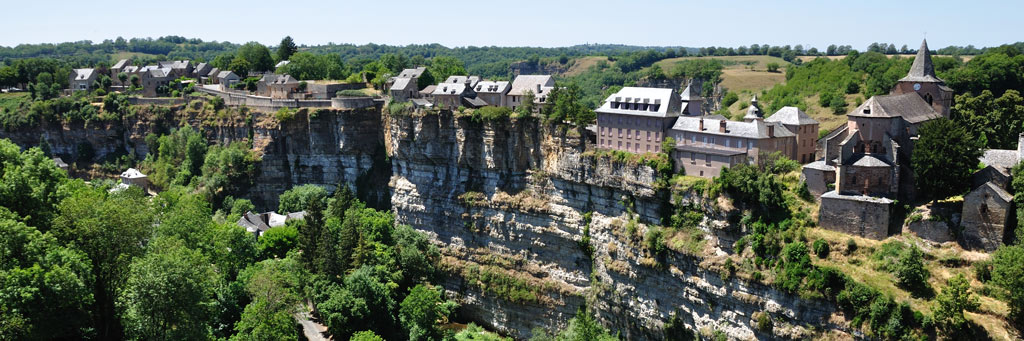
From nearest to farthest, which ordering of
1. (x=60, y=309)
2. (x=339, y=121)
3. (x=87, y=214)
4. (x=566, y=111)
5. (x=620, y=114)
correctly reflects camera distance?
(x=60, y=309)
(x=87, y=214)
(x=620, y=114)
(x=566, y=111)
(x=339, y=121)

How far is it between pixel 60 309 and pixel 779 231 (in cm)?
3866

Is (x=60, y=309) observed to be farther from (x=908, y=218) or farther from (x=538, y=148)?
(x=908, y=218)

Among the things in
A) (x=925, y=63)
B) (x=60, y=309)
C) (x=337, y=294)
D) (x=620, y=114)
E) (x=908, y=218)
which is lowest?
(x=337, y=294)

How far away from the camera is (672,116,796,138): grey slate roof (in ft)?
175

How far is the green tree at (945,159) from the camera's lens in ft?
148

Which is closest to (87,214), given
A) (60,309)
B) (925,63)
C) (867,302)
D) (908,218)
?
(60,309)

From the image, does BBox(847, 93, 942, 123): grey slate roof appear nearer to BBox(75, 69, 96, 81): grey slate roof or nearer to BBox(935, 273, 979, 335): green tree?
BBox(935, 273, 979, 335): green tree

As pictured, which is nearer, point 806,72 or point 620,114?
point 620,114

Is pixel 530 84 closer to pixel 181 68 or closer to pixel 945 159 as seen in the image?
pixel 945 159

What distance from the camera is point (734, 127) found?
180 ft

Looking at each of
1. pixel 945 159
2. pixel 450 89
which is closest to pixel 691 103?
pixel 945 159

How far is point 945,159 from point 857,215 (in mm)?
5504

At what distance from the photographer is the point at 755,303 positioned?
4862 centimetres

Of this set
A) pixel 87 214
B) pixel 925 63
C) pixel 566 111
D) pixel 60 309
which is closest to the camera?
pixel 60 309
